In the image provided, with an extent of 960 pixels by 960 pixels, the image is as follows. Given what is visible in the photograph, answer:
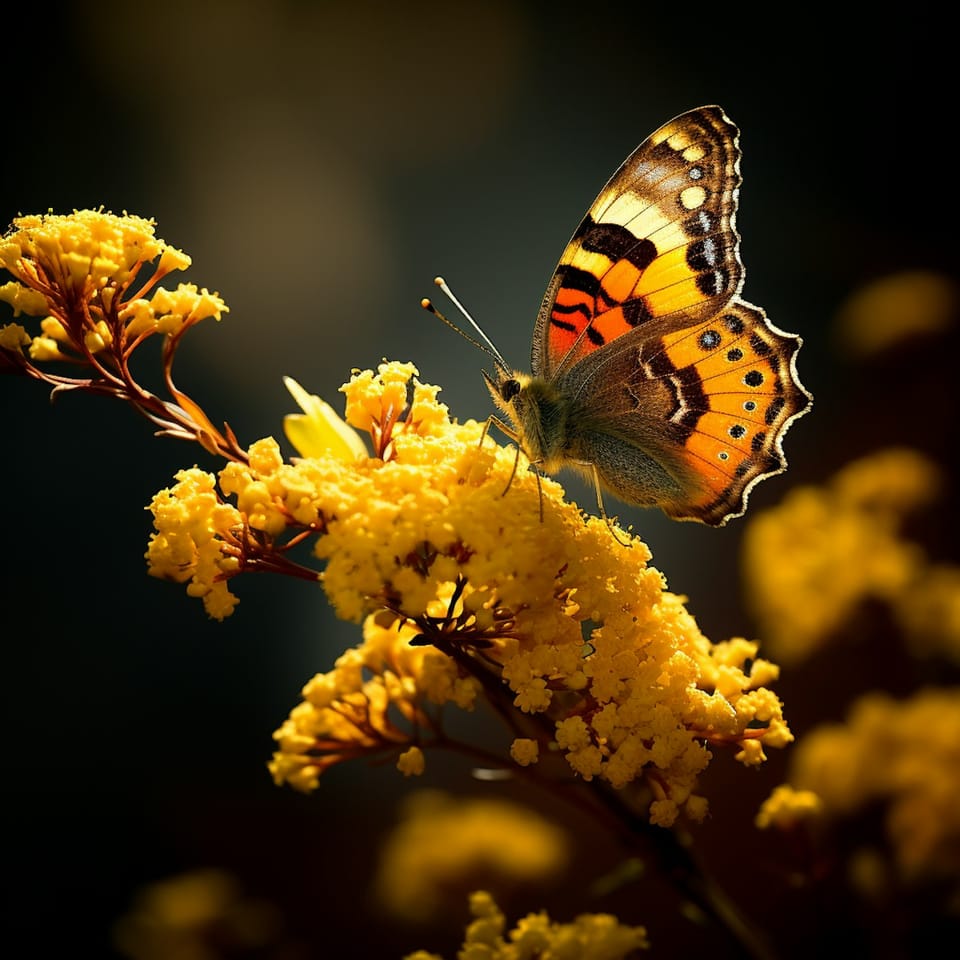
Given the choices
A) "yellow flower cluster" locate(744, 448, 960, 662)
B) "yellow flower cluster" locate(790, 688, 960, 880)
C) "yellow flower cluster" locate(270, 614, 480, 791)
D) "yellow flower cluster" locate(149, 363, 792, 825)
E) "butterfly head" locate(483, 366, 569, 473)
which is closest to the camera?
"yellow flower cluster" locate(149, 363, 792, 825)

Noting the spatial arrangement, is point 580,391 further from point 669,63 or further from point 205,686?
point 669,63

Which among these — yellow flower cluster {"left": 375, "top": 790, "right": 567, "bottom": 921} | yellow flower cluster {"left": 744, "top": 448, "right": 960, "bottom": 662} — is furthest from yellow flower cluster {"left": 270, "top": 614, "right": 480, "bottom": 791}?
yellow flower cluster {"left": 744, "top": 448, "right": 960, "bottom": 662}

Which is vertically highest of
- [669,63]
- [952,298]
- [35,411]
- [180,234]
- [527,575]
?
[669,63]

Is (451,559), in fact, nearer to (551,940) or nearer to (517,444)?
(517,444)

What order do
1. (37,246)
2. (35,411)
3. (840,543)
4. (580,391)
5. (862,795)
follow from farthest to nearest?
(35,411), (840,543), (862,795), (580,391), (37,246)

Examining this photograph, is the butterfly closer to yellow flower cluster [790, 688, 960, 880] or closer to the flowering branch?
the flowering branch

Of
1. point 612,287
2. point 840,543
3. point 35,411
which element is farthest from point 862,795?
point 35,411

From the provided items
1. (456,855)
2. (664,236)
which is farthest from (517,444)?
(456,855)
